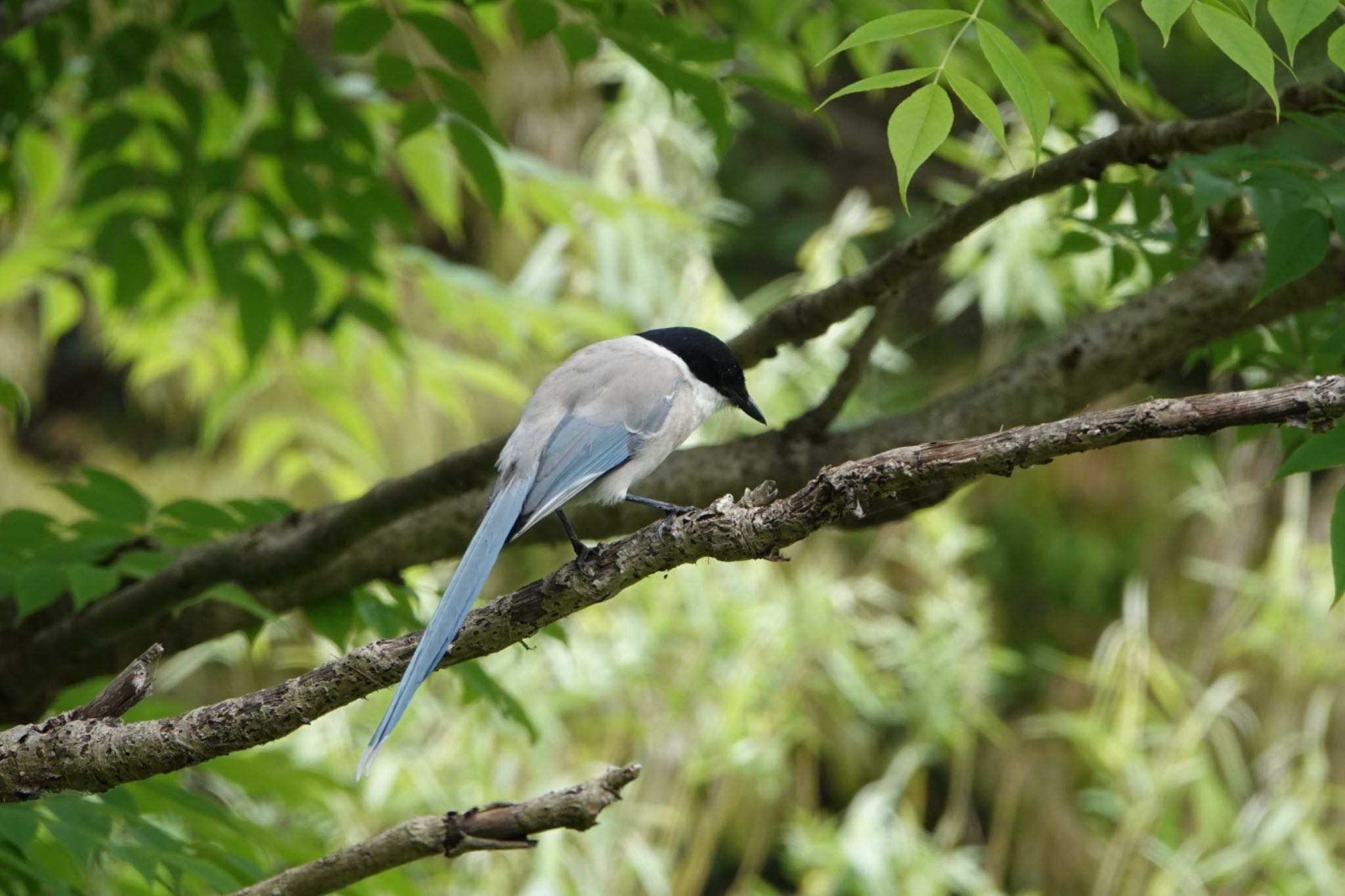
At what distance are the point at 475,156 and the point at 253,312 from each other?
0.81 meters

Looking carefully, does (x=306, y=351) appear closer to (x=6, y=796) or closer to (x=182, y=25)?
(x=182, y=25)

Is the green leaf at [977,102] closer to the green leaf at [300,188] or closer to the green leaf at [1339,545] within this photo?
the green leaf at [1339,545]

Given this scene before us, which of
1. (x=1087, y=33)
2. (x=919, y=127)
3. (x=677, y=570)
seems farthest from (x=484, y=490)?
(x=677, y=570)

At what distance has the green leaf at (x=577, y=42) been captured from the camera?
100 inches

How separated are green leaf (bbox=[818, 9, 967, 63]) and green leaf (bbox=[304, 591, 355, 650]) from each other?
1612mm

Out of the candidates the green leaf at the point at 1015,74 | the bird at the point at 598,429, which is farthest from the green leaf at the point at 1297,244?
the bird at the point at 598,429

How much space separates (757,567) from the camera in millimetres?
5312

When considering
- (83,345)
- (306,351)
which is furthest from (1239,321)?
(83,345)

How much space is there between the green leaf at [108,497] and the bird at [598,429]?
71 centimetres

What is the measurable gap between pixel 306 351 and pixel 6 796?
5.64m

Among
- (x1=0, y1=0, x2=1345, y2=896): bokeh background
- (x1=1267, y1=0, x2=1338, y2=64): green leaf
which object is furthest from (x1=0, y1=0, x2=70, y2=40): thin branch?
(x1=1267, y1=0, x2=1338, y2=64): green leaf

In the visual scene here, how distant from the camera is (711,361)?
2779mm

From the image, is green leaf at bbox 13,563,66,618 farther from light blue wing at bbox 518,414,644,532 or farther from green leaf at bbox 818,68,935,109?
green leaf at bbox 818,68,935,109

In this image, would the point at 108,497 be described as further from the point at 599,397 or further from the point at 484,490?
the point at 599,397
